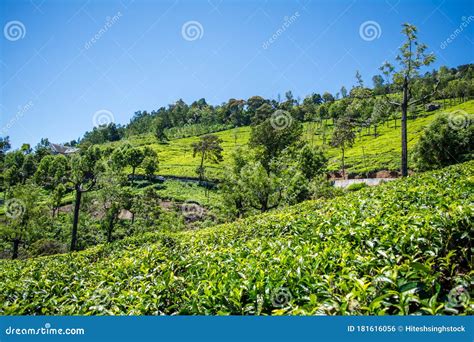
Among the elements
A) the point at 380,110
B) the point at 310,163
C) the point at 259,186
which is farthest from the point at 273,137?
the point at 380,110

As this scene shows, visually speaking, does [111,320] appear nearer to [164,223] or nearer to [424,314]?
[424,314]

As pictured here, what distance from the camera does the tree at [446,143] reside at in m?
41.2

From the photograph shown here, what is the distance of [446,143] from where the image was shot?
139ft

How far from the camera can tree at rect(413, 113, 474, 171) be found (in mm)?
41250

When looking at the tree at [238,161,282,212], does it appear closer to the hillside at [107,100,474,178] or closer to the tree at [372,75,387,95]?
the tree at [372,75,387,95]

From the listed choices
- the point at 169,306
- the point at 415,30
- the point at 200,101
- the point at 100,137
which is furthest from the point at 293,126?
the point at 200,101

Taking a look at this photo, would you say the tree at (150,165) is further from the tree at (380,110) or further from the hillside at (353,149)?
the tree at (380,110)

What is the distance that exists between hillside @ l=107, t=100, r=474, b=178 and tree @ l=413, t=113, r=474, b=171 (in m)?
13.4

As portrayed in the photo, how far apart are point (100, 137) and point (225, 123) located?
166 feet

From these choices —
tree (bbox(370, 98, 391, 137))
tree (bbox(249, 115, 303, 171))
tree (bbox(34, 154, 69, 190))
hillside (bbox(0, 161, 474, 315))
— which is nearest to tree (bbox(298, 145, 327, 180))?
tree (bbox(249, 115, 303, 171))

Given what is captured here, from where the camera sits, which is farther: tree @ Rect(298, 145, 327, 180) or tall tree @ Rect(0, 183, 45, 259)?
tree @ Rect(298, 145, 327, 180)

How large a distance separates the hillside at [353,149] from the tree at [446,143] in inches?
526

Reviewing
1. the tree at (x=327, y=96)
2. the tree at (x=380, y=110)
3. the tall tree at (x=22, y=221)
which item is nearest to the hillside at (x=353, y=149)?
the tall tree at (x=22, y=221)

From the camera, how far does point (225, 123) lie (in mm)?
136500
